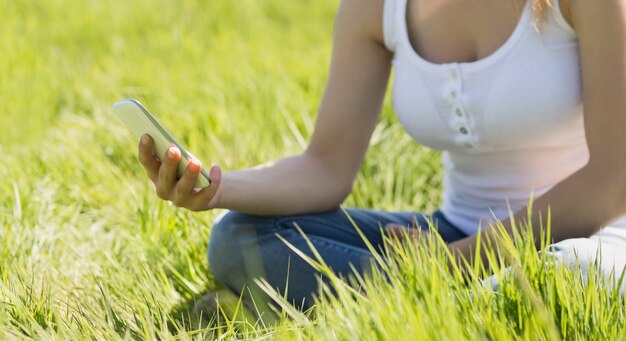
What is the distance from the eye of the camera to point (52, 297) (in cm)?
184

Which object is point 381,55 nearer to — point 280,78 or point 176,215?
point 176,215

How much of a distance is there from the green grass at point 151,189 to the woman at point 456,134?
7.6 inches

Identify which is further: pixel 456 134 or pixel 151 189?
pixel 151 189

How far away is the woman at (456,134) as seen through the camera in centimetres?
173

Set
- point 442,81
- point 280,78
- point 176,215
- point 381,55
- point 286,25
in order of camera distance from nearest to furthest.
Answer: point 442,81 < point 381,55 < point 176,215 < point 280,78 < point 286,25

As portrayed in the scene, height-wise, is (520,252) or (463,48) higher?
(463,48)

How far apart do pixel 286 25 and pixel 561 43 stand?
3227mm

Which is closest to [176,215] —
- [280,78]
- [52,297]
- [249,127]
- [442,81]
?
[52,297]

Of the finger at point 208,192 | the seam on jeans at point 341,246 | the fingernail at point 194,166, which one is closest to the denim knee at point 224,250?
the seam on jeans at point 341,246

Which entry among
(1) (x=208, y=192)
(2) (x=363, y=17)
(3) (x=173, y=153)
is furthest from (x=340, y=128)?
(3) (x=173, y=153)

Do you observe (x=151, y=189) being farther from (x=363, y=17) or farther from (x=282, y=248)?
(x=363, y=17)

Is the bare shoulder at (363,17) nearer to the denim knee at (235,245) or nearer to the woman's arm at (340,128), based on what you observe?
the woman's arm at (340,128)

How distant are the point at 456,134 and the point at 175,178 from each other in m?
0.55

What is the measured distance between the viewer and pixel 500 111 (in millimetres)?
1880
